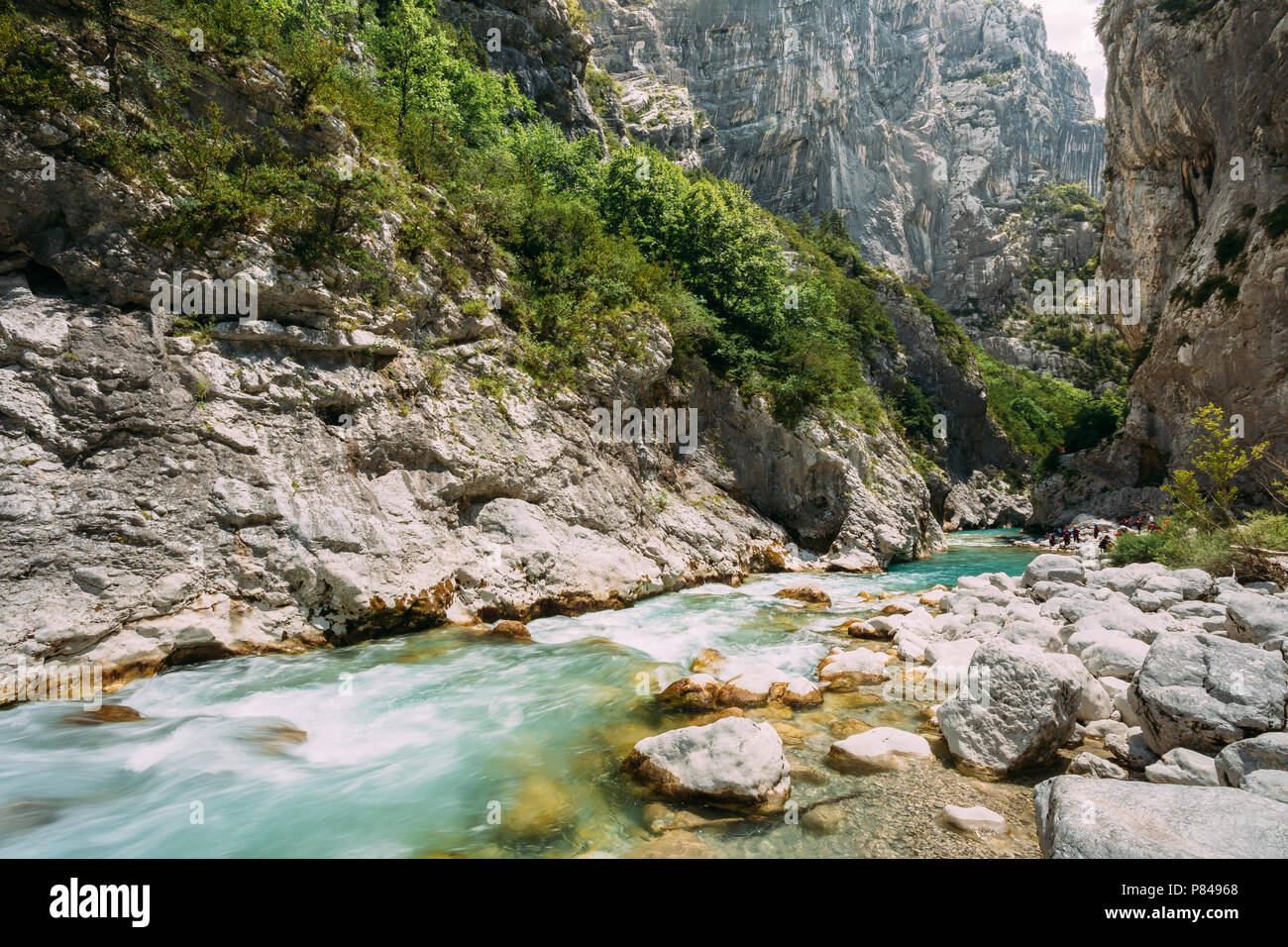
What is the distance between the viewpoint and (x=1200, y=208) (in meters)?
29.0

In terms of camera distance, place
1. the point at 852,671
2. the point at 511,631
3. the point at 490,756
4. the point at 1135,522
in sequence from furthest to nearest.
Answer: the point at 1135,522
the point at 511,631
the point at 852,671
the point at 490,756

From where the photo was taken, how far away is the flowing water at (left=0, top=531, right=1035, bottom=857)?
429cm

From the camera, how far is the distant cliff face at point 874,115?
66.1m

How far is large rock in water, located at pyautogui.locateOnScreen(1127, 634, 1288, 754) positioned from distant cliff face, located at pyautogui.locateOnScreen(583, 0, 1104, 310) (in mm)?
53462

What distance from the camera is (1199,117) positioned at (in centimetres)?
2773

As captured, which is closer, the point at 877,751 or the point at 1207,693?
the point at 1207,693

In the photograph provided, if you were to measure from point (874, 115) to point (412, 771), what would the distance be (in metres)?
101

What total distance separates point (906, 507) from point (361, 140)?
2185cm

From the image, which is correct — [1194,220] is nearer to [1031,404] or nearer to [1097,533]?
[1097,533]

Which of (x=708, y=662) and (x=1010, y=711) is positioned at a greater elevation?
(x=1010, y=711)

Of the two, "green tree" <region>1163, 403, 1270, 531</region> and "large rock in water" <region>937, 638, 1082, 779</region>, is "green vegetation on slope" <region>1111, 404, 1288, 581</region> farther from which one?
"large rock in water" <region>937, 638, 1082, 779</region>

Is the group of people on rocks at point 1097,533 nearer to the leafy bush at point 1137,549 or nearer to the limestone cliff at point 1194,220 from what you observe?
the limestone cliff at point 1194,220

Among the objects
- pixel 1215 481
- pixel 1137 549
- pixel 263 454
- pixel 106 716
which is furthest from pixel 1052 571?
pixel 106 716

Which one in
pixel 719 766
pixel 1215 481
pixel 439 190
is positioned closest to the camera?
pixel 719 766
